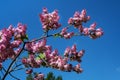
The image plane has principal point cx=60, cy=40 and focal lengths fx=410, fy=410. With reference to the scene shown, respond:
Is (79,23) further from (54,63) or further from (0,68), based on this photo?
(0,68)

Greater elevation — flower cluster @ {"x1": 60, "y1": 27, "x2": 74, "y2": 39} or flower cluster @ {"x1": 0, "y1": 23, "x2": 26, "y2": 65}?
flower cluster @ {"x1": 60, "y1": 27, "x2": 74, "y2": 39}

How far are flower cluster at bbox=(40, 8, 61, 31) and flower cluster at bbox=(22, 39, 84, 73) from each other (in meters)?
0.42

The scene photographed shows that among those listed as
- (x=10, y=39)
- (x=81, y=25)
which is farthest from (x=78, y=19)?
(x=10, y=39)

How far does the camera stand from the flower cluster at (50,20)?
10.6 m

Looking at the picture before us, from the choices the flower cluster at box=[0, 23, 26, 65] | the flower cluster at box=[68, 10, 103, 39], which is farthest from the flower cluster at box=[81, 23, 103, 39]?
the flower cluster at box=[0, 23, 26, 65]

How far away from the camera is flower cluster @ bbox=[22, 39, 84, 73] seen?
34.1 feet

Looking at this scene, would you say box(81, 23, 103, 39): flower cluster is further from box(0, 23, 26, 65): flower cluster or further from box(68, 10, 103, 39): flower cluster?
box(0, 23, 26, 65): flower cluster

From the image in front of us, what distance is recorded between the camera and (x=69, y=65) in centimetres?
1032

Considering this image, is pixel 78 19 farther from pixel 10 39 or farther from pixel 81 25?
pixel 10 39

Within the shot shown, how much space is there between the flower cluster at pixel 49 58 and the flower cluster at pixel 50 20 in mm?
418

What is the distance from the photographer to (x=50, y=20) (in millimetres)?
10648

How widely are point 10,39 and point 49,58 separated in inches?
53.2

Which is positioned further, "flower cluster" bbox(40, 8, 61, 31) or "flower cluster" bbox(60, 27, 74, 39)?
Answer: "flower cluster" bbox(60, 27, 74, 39)

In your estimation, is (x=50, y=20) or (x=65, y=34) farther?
(x=65, y=34)
